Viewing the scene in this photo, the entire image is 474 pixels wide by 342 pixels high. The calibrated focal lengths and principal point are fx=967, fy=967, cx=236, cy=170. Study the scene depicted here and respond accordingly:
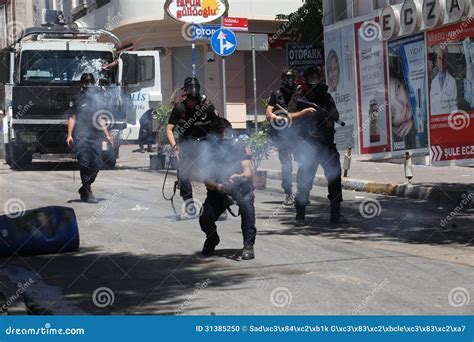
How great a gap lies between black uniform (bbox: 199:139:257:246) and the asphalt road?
1.03ft

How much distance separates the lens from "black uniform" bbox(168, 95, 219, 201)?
33.2 feet

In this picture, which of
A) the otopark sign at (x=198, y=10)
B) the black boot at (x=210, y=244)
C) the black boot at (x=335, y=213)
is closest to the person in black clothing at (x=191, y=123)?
the black boot at (x=210, y=244)

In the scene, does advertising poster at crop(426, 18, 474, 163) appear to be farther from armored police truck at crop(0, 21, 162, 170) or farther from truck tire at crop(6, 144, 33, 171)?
truck tire at crop(6, 144, 33, 171)

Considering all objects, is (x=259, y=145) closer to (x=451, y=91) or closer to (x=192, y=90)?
(x=451, y=91)

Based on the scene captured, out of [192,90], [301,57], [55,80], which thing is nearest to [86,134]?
[192,90]

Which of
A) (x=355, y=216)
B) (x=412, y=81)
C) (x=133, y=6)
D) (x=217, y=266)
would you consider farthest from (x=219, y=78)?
(x=217, y=266)

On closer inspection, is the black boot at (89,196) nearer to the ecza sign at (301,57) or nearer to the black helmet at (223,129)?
the black helmet at (223,129)

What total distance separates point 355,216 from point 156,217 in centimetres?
258

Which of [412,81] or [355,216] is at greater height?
[412,81]

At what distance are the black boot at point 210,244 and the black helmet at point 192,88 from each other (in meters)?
1.82

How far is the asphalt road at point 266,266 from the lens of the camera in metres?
6.94

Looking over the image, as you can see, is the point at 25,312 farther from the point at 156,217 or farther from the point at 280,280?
the point at 156,217
